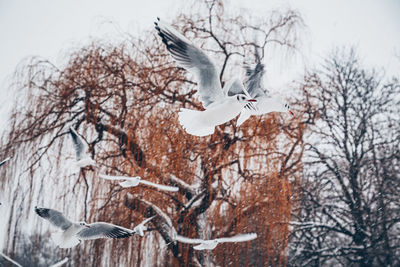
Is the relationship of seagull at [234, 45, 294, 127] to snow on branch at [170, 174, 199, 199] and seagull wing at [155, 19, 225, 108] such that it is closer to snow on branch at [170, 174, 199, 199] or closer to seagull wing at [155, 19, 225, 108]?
seagull wing at [155, 19, 225, 108]

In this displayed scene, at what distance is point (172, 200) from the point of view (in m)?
2.71

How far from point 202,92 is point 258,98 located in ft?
1.69

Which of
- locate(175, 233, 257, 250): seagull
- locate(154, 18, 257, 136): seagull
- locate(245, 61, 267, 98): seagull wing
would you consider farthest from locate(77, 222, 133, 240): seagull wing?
locate(245, 61, 267, 98): seagull wing

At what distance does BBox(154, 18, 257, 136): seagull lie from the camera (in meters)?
1.54

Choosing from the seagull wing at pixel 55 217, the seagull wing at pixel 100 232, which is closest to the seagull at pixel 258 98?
the seagull wing at pixel 100 232

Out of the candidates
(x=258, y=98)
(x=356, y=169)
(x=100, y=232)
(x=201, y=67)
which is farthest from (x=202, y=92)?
(x=356, y=169)

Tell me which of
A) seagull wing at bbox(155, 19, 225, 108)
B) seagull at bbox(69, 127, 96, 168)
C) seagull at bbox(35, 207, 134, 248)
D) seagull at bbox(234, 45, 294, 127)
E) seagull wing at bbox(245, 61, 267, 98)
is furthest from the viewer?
seagull at bbox(69, 127, 96, 168)

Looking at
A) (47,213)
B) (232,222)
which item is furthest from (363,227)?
(47,213)

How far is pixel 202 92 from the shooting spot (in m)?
1.70

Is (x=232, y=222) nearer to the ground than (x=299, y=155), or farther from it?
nearer to the ground

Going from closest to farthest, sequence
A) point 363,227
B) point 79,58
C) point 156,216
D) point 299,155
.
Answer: point 156,216, point 79,58, point 299,155, point 363,227

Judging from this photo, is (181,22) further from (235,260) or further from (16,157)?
(235,260)

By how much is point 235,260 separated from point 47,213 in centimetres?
131

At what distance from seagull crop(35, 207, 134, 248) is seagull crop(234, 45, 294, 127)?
0.98 m
